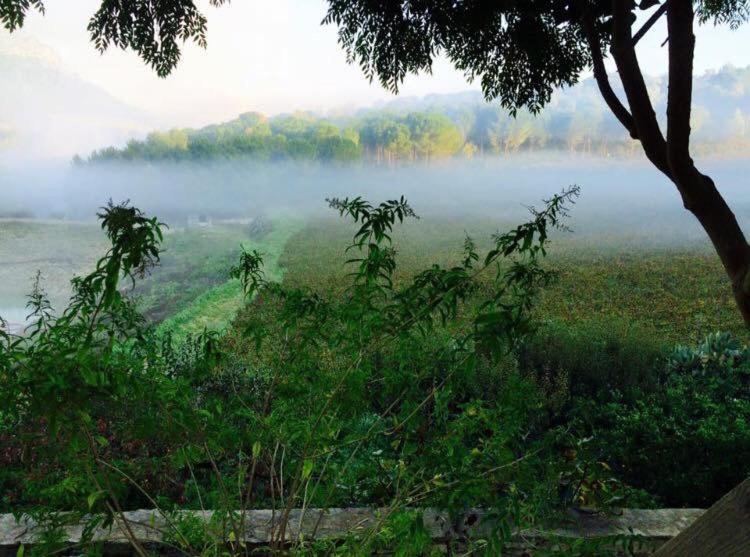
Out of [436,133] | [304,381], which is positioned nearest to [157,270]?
[436,133]

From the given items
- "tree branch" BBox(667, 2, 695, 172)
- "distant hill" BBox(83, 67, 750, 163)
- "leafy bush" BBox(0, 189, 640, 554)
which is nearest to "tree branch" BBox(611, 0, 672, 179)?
"tree branch" BBox(667, 2, 695, 172)

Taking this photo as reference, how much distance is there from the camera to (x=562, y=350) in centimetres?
382

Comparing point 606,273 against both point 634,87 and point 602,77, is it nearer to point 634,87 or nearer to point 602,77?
point 602,77

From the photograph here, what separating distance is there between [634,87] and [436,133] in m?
8.37

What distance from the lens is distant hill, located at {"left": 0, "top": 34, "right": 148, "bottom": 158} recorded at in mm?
6957

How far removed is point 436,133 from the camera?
1059 cm

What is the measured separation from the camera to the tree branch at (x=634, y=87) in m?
2.39

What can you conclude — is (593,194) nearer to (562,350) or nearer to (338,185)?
(338,185)

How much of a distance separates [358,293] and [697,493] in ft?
5.43

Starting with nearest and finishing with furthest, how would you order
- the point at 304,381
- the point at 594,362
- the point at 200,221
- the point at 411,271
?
the point at 304,381
the point at 594,362
the point at 411,271
the point at 200,221

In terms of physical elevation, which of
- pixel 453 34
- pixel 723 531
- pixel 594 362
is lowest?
pixel 594 362

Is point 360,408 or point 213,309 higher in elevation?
point 360,408

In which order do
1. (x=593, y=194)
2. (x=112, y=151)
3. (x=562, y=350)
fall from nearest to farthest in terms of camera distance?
(x=562, y=350) → (x=112, y=151) → (x=593, y=194)

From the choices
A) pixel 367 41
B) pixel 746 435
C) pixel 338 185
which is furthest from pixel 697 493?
pixel 338 185
